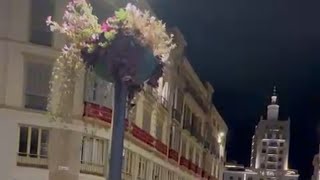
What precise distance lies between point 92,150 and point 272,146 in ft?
376

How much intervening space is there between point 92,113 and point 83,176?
6.53ft

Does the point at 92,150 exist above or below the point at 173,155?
below

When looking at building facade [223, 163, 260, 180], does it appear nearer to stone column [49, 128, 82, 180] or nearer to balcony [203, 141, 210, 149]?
balcony [203, 141, 210, 149]

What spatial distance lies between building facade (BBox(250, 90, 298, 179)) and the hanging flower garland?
390ft

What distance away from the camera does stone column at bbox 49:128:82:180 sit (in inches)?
927

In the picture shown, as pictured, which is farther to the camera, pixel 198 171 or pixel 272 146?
pixel 272 146

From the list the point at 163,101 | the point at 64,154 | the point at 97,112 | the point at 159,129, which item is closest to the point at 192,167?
the point at 159,129

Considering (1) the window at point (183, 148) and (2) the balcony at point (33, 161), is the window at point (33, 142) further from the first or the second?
(1) the window at point (183, 148)

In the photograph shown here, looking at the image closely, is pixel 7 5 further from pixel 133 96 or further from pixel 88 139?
pixel 133 96

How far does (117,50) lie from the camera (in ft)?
25.9

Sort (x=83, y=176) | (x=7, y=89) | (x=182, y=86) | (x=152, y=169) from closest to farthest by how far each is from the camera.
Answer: (x=7, y=89) < (x=83, y=176) < (x=152, y=169) < (x=182, y=86)

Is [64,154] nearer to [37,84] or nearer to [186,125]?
[37,84]

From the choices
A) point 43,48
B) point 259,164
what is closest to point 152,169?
point 43,48

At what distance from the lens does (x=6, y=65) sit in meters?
23.4
